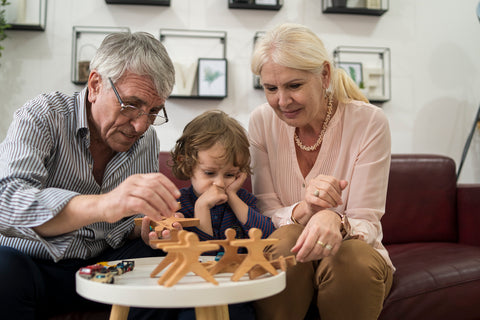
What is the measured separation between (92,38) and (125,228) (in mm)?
1518

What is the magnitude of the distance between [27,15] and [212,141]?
1.64 m

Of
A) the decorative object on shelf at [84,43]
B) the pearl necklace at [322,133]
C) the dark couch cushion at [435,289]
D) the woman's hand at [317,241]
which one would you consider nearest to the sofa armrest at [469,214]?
the dark couch cushion at [435,289]

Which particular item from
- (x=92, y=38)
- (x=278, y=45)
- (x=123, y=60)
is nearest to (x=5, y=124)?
(x=92, y=38)

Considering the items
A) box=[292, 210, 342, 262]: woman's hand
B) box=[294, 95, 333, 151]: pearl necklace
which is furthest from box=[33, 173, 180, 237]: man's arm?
box=[294, 95, 333, 151]: pearl necklace

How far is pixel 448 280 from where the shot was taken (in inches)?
65.6

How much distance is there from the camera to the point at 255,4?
8.68ft

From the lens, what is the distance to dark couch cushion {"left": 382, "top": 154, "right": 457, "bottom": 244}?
2.28 metres

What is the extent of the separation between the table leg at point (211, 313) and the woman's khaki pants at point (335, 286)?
26 centimetres

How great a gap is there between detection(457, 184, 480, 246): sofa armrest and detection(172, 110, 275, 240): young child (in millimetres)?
1272

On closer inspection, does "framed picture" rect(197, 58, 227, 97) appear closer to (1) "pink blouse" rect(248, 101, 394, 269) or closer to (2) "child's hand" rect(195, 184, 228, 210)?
(1) "pink blouse" rect(248, 101, 394, 269)

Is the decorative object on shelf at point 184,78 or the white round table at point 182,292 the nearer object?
the white round table at point 182,292

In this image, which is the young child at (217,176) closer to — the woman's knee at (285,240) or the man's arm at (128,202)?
the woman's knee at (285,240)

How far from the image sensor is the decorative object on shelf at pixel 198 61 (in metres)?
2.61

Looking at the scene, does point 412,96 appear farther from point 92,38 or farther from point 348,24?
point 92,38
